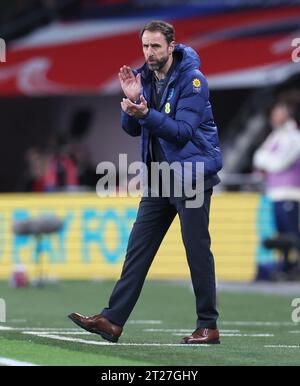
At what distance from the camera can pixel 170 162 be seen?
9.62 m

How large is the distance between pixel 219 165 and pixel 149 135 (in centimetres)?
56

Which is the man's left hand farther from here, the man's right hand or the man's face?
the man's face

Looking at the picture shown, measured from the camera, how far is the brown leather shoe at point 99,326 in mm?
9594

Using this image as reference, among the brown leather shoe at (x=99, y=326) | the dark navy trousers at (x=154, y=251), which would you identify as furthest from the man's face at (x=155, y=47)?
the brown leather shoe at (x=99, y=326)

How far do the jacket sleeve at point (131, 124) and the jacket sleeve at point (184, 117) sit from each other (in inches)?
10.0

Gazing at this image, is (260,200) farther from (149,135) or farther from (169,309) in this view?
(149,135)

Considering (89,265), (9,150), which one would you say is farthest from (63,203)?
(9,150)

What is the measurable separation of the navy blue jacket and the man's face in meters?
0.17

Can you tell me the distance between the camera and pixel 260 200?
60.9ft

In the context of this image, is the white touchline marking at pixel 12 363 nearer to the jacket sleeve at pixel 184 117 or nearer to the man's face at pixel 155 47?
the jacket sleeve at pixel 184 117

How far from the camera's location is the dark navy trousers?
9.66 m

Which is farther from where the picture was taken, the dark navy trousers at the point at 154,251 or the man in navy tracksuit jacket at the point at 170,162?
the dark navy trousers at the point at 154,251

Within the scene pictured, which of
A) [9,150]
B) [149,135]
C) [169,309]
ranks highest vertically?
[9,150]

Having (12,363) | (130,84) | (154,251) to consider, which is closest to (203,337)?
(154,251)
